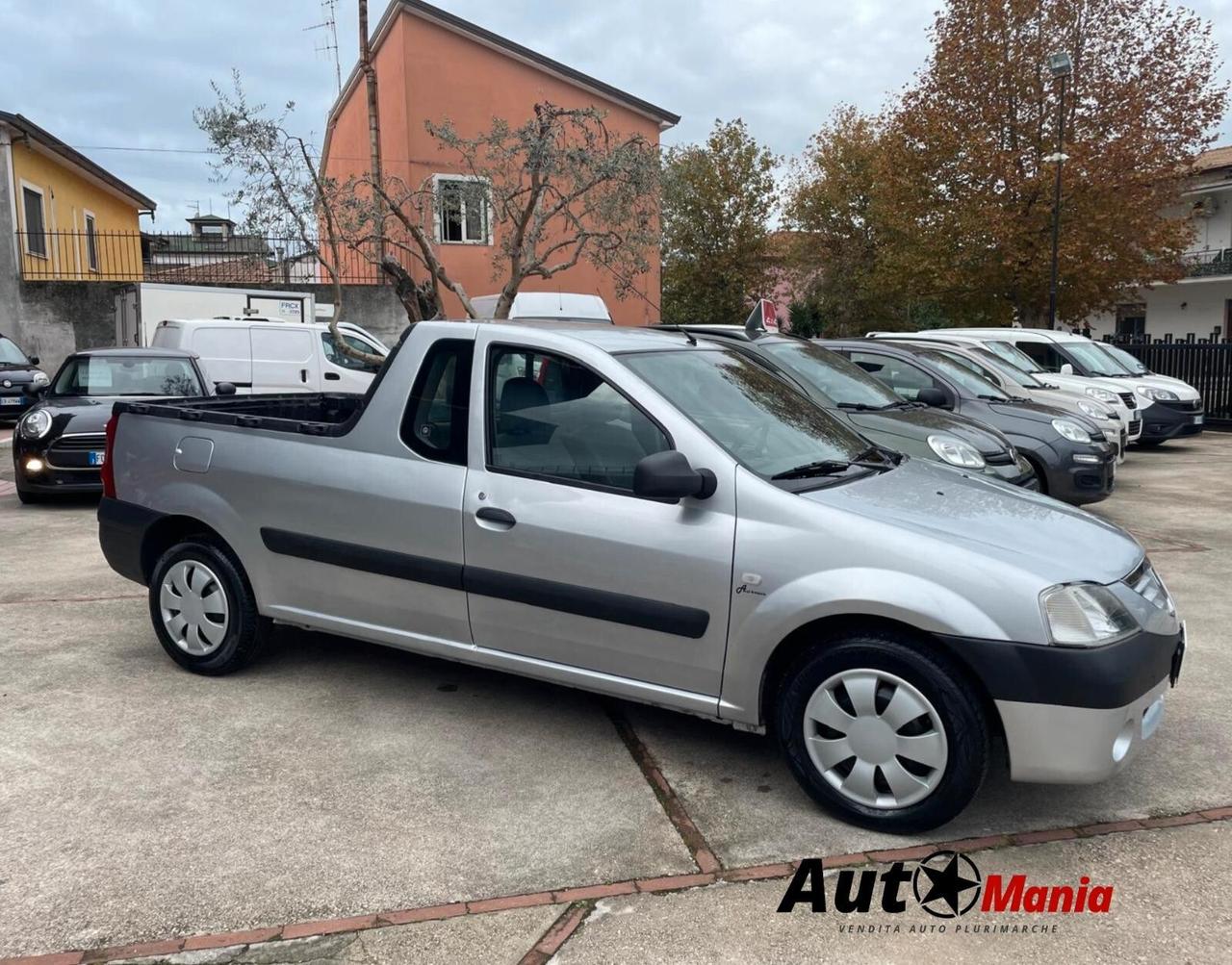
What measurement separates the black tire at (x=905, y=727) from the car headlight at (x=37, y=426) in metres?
8.18

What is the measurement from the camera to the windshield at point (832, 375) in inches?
293

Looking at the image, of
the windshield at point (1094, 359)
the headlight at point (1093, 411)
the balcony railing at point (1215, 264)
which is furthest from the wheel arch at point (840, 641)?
the balcony railing at point (1215, 264)

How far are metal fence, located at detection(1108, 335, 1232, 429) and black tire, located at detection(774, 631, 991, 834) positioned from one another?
1864 cm

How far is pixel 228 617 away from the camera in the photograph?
4.71m

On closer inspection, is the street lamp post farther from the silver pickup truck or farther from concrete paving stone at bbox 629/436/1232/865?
the silver pickup truck

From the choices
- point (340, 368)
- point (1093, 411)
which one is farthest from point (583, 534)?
point (340, 368)

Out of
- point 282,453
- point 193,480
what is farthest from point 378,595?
point 193,480

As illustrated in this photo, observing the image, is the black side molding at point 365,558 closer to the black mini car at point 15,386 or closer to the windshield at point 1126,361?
the black mini car at point 15,386

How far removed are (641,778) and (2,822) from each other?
2.17 meters

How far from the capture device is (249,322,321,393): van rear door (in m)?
14.3

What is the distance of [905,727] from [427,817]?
1.61 metres

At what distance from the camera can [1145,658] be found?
125 inches
